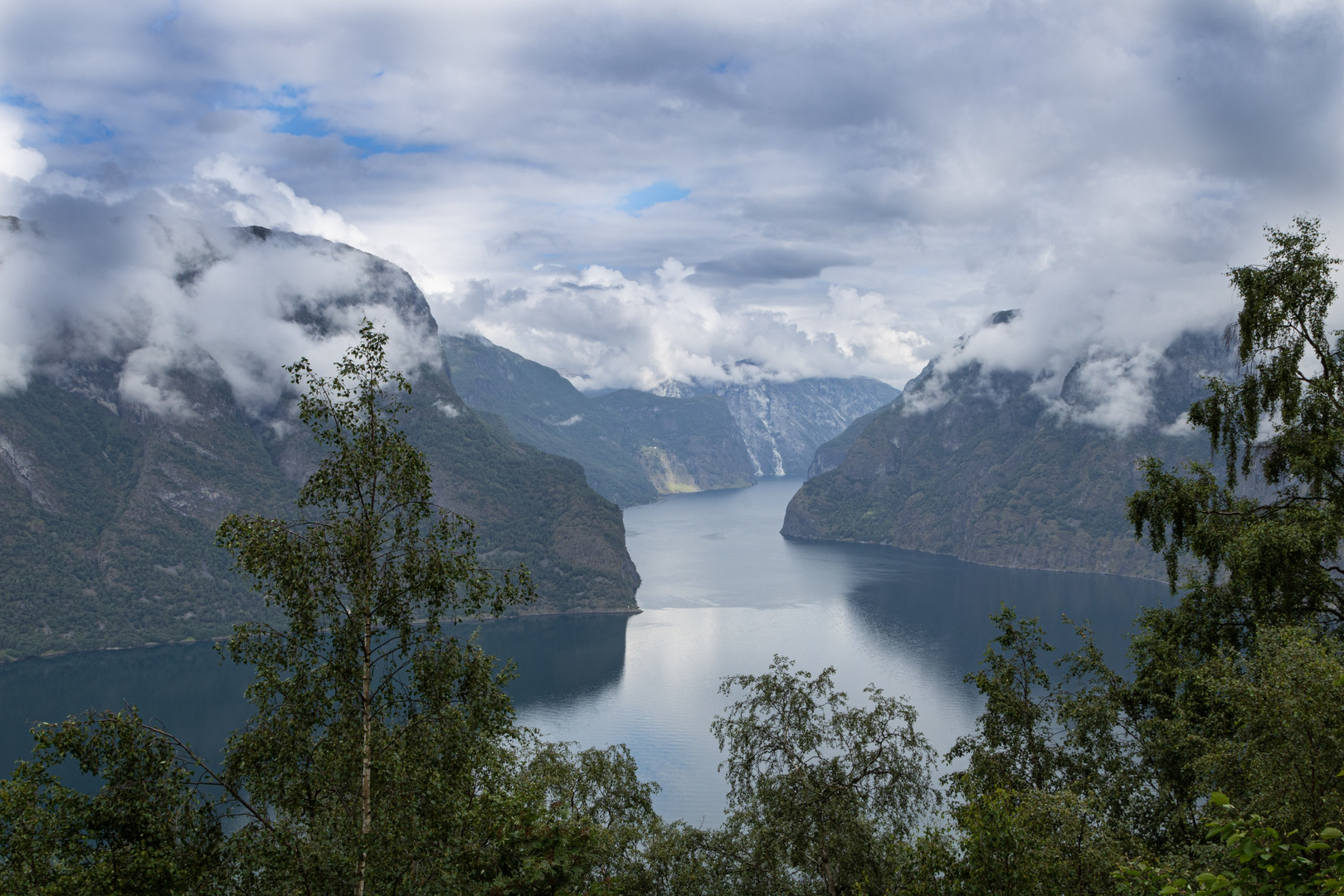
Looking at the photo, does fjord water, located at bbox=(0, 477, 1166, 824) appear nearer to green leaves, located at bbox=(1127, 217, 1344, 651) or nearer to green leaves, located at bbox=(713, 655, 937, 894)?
green leaves, located at bbox=(713, 655, 937, 894)

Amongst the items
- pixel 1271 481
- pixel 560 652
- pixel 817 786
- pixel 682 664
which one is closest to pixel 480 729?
pixel 817 786

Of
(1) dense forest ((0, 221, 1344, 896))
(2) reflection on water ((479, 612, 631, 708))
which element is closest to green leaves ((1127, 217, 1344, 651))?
(1) dense forest ((0, 221, 1344, 896))

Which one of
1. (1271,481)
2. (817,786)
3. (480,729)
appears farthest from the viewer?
(817,786)

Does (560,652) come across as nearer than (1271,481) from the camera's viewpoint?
No

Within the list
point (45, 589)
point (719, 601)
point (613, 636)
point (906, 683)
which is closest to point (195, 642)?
point (45, 589)

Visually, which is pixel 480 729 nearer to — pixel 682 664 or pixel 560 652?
pixel 682 664

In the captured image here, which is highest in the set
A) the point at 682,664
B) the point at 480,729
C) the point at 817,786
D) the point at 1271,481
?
the point at 1271,481
